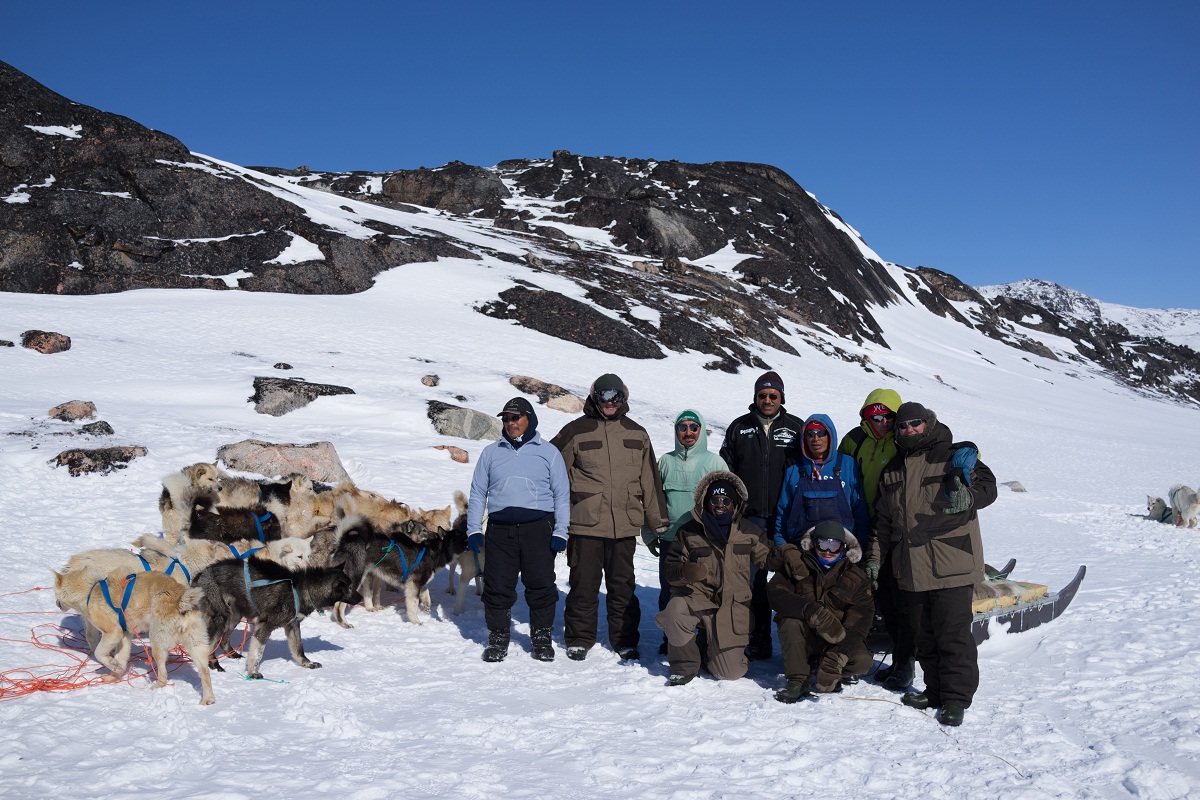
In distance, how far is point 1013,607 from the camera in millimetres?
6738

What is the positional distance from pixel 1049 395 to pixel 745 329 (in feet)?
76.4

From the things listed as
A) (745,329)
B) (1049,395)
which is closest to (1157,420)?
(1049,395)

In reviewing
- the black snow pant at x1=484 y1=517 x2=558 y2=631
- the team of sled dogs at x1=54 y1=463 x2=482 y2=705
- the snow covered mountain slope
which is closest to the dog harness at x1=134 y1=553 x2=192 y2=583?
the team of sled dogs at x1=54 y1=463 x2=482 y2=705

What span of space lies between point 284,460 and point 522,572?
20.6 feet

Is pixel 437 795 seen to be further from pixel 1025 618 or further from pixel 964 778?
pixel 1025 618

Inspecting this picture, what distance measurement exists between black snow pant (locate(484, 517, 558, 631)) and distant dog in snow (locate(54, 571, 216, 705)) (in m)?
2.07

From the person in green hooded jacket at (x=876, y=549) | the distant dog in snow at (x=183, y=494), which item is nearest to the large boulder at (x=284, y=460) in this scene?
the distant dog in snow at (x=183, y=494)

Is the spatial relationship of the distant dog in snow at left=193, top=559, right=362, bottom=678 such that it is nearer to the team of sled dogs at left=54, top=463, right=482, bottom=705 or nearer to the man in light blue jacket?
the team of sled dogs at left=54, top=463, right=482, bottom=705

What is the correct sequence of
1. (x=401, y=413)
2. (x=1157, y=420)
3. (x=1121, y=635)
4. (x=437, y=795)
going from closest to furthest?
(x=437, y=795) < (x=1121, y=635) < (x=401, y=413) < (x=1157, y=420)

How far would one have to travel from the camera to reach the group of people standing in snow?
4.97m

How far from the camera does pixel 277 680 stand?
5.23 meters

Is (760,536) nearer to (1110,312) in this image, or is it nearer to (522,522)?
(522,522)

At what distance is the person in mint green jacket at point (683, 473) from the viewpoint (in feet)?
20.2

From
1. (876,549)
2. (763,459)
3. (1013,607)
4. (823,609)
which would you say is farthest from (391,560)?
(1013,607)
